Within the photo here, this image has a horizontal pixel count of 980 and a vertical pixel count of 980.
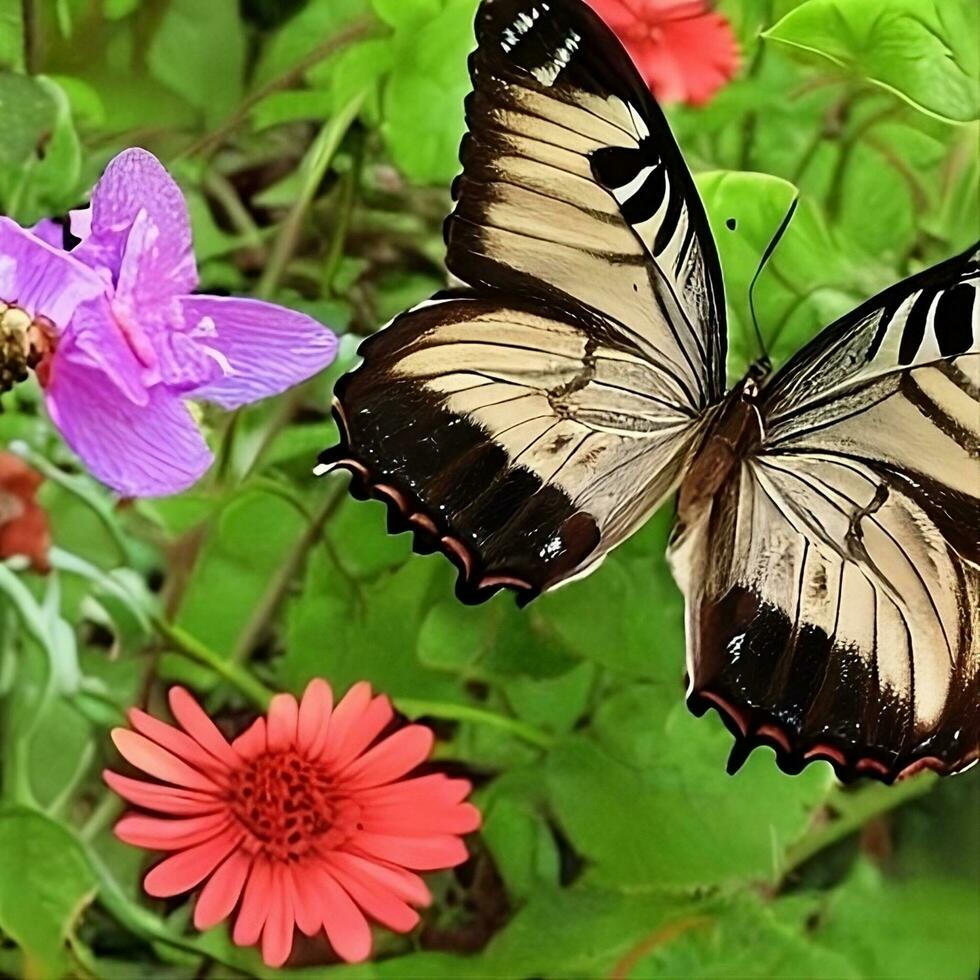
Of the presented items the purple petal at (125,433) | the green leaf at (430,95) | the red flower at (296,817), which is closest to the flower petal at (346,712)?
the red flower at (296,817)

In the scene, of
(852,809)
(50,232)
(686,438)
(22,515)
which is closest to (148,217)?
(50,232)

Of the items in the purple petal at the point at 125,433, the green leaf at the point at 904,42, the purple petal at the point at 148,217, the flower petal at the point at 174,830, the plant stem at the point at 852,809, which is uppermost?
the green leaf at the point at 904,42

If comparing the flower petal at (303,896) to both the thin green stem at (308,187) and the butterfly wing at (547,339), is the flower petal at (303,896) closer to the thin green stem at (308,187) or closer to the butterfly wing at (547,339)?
the butterfly wing at (547,339)

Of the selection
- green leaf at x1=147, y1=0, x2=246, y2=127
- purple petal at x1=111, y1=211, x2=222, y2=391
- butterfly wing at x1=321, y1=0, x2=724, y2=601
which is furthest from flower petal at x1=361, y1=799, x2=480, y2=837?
green leaf at x1=147, y1=0, x2=246, y2=127

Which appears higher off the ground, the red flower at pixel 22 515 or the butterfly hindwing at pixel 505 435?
the butterfly hindwing at pixel 505 435

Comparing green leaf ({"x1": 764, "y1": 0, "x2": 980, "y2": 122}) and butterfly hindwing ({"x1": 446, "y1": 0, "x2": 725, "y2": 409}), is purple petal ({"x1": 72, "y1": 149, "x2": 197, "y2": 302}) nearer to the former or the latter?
butterfly hindwing ({"x1": 446, "y1": 0, "x2": 725, "y2": 409})

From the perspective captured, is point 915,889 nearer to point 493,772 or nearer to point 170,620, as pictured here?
point 493,772
